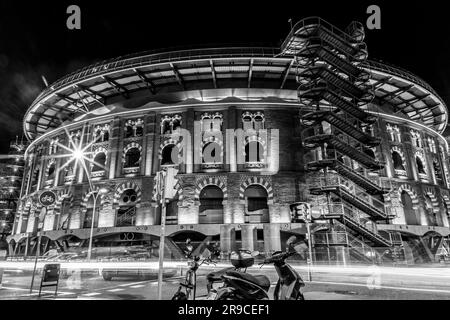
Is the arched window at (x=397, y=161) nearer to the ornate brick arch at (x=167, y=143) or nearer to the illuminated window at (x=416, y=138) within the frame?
the illuminated window at (x=416, y=138)

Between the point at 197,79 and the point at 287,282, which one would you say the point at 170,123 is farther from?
the point at 287,282

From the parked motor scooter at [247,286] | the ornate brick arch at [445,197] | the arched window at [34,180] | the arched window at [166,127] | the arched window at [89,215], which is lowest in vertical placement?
the parked motor scooter at [247,286]

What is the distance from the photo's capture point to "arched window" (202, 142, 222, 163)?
24906 millimetres

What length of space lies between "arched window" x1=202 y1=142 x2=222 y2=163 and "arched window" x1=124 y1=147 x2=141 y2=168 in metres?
6.53

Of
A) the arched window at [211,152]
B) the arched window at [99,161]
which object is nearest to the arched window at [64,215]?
the arched window at [99,161]

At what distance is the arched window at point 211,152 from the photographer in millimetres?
24906

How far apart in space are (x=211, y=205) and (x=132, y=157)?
956cm

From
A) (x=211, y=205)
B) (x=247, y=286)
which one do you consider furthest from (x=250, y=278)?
(x=211, y=205)

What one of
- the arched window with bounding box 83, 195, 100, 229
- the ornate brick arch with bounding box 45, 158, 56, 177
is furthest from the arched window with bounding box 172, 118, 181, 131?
the ornate brick arch with bounding box 45, 158, 56, 177

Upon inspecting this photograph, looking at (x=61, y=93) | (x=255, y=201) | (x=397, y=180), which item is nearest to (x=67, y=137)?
(x=61, y=93)

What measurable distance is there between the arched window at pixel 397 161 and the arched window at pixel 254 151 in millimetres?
14716

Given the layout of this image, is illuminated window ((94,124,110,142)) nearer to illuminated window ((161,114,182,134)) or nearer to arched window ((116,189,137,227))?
illuminated window ((161,114,182,134))

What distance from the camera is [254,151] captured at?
25.0 meters
